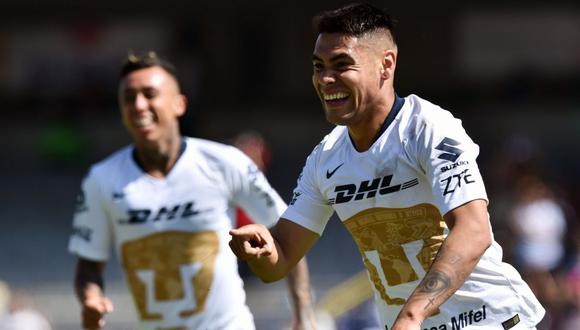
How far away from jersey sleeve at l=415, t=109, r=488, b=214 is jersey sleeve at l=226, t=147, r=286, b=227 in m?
2.14

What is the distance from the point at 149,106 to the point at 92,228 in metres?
0.79

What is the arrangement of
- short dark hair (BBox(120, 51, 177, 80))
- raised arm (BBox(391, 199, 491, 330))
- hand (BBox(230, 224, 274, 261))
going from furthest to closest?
short dark hair (BBox(120, 51, 177, 80)), hand (BBox(230, 224, 274, 261)), raised arm (BBox(391, 199, 491, 330))

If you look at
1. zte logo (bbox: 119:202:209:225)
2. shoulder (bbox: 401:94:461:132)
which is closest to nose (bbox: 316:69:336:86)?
shoulder (bbox: 401:94:461:132)

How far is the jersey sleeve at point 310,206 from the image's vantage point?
5.49 meters

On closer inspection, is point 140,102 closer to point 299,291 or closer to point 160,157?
point 160,157

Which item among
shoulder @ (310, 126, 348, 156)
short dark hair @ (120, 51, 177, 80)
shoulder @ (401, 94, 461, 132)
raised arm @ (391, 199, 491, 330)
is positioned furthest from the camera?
short dark hair @ (120, 51, 177, 80)

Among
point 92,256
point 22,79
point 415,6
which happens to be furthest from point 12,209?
point 92,256

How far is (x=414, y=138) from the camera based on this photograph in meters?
5.05

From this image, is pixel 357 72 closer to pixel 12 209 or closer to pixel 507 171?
pixel 507 171

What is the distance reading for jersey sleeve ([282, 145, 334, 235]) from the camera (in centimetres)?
549

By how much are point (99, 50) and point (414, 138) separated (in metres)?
20.9

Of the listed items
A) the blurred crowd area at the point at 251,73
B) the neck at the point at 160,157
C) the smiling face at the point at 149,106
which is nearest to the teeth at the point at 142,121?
the smiling face at the point at 149,106

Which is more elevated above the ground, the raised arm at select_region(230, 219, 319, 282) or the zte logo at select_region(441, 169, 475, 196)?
the zte logo at select_region(441, 169, 475, 196)

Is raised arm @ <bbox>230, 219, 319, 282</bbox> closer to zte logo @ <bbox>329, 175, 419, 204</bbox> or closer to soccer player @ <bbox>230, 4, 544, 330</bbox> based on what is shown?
soccer player @ <bbox>230, 4, 544, 330</bbox>
